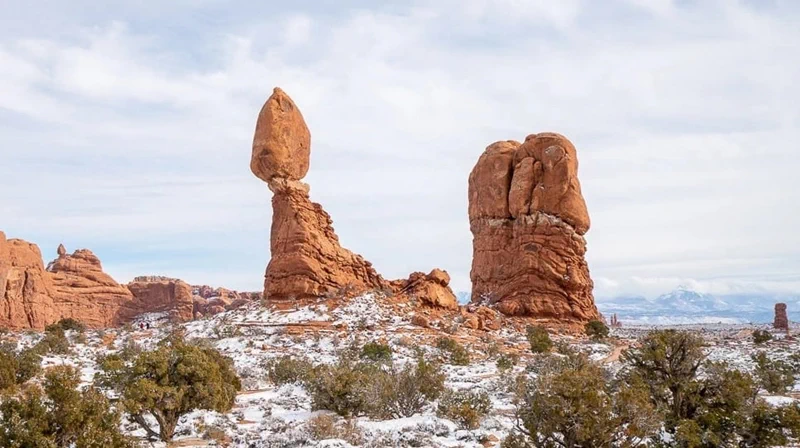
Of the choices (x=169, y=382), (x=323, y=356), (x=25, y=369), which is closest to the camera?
(x=169, y=382)

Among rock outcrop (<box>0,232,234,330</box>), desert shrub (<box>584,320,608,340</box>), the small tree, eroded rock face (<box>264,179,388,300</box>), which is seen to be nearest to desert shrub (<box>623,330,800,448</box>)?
the small tree

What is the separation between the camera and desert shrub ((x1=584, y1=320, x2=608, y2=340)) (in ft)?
140

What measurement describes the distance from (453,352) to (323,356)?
20.0 ft

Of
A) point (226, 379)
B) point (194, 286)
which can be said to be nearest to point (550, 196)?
point (226, 379)

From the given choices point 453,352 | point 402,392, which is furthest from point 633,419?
point 453,352

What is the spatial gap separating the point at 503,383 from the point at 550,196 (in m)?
29.3

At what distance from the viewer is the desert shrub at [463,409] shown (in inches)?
577

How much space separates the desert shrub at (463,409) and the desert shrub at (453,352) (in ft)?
38.1

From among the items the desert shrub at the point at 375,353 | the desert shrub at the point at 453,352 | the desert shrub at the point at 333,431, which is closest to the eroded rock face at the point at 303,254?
the desert shrub at the point at 453,352

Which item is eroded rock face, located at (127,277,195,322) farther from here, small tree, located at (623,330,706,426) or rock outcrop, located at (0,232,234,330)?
small tree, located at (623,330,706,426)

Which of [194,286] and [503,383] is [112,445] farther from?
[194,286]

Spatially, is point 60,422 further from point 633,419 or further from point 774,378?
point 774,378

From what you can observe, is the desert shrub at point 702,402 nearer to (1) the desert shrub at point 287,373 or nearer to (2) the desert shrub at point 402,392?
(2) the desert shrub at point 402,392

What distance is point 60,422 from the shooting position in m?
10.4
